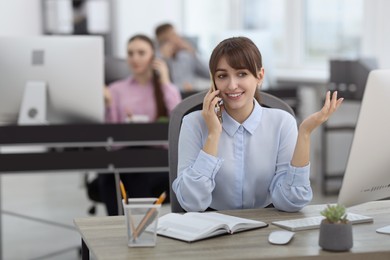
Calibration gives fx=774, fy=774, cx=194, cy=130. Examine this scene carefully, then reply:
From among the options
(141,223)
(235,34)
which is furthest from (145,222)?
(235,34)

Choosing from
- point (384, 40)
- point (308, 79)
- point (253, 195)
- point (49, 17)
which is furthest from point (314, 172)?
point (253, 195)

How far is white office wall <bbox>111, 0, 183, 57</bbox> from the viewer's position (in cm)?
765

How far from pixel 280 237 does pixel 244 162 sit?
45 cm

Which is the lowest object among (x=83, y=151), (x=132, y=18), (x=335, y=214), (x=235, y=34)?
(x=83, y=151)

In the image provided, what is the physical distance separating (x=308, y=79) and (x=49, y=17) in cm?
264

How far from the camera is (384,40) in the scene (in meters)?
5.38

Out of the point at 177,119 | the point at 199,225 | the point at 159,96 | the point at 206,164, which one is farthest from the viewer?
the point at 159,96

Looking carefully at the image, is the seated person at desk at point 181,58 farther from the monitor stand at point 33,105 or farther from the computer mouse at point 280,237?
the computer mouse at point 280,237

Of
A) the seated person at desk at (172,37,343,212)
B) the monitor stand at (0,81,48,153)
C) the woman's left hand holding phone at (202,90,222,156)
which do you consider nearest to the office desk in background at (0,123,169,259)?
the monitor stand at (0,81,48,153)

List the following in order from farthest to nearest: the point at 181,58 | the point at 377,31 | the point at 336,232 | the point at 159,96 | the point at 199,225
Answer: the point at 181,58, the point at 377,31, the point at 159,96, the point at 199,225, the point at 336,232

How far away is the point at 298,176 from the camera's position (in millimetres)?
2062

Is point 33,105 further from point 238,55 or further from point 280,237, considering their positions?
point 280,237

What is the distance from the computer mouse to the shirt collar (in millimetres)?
438

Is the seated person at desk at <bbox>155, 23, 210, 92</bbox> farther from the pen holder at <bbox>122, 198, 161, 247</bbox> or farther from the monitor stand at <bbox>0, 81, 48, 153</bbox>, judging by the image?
the pen holder at <bbox>122, 198, 161, 247</bbox>
